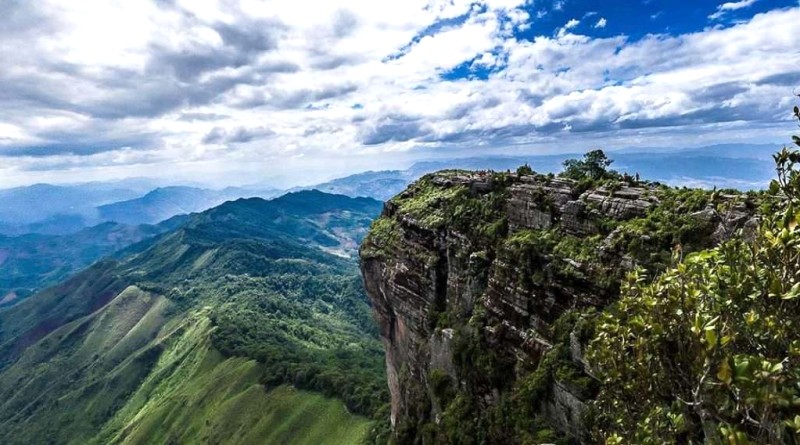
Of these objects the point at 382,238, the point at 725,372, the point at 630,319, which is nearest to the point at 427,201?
the point at 382,238

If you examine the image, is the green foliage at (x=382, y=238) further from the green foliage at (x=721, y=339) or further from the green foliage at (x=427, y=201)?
the green foliage at (x=721, y=339)

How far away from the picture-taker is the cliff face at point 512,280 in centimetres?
3416

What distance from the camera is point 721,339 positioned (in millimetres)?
8266

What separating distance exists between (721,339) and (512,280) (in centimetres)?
3496

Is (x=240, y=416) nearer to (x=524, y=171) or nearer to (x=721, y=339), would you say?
(x=524, y=171)

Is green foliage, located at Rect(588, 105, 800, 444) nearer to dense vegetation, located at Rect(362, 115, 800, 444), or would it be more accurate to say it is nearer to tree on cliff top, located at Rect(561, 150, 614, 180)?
dense vegetation, located at Rect(362, 115, 800, 444)

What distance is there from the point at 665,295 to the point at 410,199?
56150mm

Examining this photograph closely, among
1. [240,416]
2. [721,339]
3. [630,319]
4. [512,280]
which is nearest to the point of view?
[721,339]

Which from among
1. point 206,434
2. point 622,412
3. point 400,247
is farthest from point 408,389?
point 206,434

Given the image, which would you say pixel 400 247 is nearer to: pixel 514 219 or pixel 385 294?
pixel 385 294

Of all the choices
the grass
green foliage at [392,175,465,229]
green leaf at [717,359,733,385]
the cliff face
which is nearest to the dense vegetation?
green leaf at [717,359,733,385]

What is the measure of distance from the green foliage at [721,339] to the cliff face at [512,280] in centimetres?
1633

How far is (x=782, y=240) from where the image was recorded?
9.40 meters

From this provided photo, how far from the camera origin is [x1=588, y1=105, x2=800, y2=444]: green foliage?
863 cm
